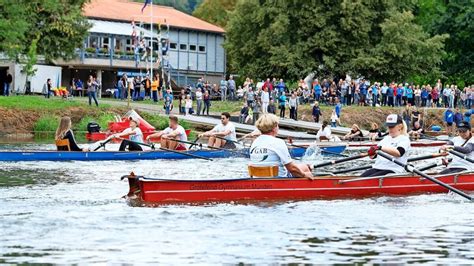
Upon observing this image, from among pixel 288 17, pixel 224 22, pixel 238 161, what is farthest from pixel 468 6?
pixel 238 161

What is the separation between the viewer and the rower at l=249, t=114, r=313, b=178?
21641 millimetres

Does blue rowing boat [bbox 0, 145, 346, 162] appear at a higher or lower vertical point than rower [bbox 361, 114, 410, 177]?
lower

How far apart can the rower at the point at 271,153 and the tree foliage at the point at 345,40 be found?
54860mm

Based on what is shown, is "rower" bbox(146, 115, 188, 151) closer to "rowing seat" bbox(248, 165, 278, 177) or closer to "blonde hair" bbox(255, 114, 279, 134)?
"rowing seat" bbox(248, 165, 278, 177)

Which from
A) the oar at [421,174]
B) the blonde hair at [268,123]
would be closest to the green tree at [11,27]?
the oar at [421,174]

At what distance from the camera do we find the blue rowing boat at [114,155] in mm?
33812

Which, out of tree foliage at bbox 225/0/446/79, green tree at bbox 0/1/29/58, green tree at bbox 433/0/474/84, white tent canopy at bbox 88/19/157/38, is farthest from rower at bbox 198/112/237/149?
green tree at bbox 433/0/474/84

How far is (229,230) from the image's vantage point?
19422mm

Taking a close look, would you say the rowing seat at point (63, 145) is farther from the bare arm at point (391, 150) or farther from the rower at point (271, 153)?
the bare arm at point (391, 150)

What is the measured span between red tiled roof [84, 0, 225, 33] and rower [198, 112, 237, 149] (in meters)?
55.5

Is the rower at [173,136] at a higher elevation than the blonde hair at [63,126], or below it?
below

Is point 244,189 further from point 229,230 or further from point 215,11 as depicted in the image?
point 215,11

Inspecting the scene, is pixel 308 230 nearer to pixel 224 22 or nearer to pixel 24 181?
pixel 24 181

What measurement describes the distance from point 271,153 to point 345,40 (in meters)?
57.9
